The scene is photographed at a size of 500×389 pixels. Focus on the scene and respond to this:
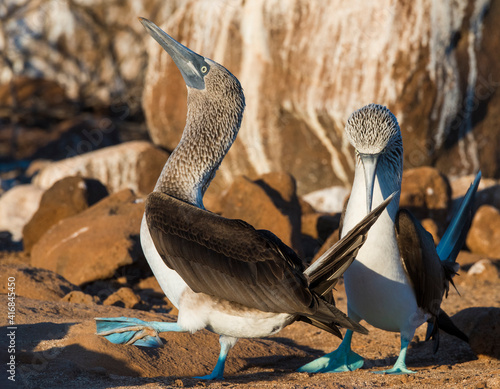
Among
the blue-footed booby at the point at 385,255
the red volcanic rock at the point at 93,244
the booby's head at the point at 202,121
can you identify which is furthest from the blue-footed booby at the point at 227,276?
the red volcanic rock at the point at 93,244

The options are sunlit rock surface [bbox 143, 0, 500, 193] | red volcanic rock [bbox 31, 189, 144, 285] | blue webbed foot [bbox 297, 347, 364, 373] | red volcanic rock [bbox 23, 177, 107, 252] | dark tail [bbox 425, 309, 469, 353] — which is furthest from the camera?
sunlit rock surface [bbox 143, 0, 500, 193]

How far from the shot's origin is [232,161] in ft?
39.8

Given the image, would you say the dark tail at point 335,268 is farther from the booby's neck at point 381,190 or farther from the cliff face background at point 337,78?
the cliff face background at point 337,78

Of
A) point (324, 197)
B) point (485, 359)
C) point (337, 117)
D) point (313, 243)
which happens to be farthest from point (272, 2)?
point (485, 359)

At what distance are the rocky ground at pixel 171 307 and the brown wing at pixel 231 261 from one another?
0.50m

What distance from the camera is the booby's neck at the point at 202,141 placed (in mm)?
4328

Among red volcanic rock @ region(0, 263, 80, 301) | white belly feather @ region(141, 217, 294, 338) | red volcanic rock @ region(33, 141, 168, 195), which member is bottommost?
red volcanic rock @ region(33, 141, 168, 195)

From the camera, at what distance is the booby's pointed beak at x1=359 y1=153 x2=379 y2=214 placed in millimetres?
4309

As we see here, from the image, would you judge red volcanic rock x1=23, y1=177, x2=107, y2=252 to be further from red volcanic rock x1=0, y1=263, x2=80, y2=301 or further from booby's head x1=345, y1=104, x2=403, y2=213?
booby's head x1=345, y1=104, x2=403, y2=213

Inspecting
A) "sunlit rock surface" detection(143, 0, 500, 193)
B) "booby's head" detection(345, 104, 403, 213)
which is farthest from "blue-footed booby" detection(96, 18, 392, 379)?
"sunlit rock surface" detection(143, 0, 500, 193)

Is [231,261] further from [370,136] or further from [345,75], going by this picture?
[345,75]

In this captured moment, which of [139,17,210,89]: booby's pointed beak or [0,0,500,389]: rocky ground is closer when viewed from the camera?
[0,0,500,389]: rocky ground

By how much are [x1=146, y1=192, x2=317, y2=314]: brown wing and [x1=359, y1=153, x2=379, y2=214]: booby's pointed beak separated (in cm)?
67

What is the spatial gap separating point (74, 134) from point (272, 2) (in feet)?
29.7
